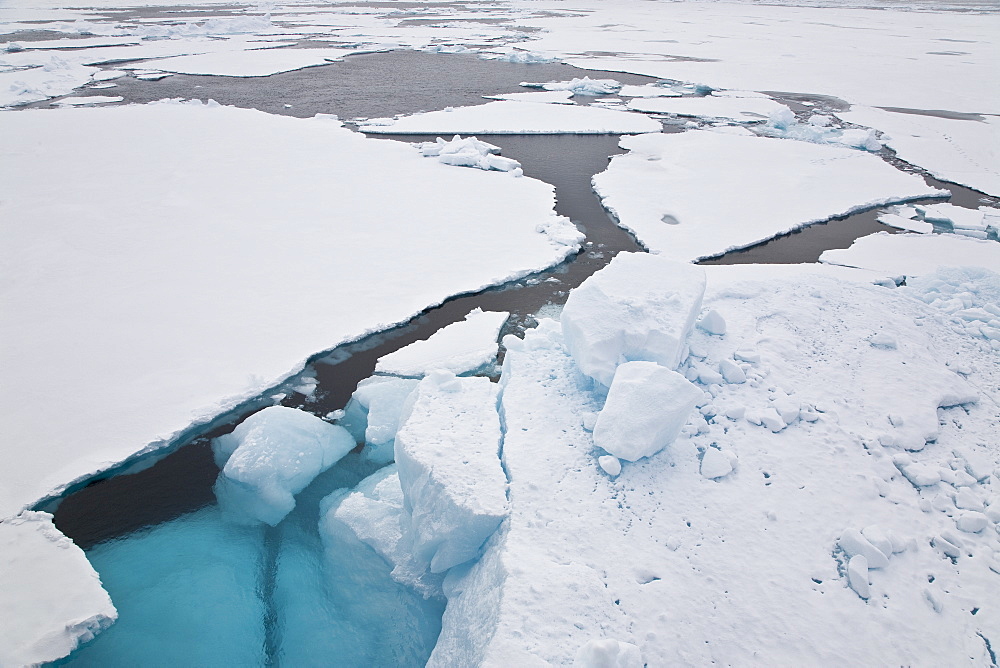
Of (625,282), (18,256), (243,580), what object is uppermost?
(625,282)

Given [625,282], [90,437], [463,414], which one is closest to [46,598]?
[90,437]

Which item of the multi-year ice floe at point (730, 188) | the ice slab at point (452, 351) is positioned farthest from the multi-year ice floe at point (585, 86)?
the ice slab at point (452, 351)

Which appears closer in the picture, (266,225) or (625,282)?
(625,282)

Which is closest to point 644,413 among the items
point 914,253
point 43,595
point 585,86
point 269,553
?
point 269,553

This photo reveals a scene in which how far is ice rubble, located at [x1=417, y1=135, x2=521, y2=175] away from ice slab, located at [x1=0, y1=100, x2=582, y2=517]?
307mm

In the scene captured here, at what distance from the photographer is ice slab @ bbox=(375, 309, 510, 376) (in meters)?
5.25

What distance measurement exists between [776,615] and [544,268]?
15.9 ft

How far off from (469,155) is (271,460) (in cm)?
787

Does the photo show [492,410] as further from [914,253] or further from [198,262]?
[914,253]

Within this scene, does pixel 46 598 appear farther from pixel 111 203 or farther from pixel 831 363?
pixel 111 203

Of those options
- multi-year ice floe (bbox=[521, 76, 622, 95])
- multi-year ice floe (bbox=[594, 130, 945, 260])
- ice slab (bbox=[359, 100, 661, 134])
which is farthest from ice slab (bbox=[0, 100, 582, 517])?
multi-year ice floe (bbox=[521, 76, 622, 95])

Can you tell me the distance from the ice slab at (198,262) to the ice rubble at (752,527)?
100 inches

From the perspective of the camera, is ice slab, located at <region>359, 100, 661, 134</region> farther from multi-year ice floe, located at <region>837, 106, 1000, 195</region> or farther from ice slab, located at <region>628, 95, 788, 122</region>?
multi-year ice floe, located at <region>837, 106, 1000, 195</region>

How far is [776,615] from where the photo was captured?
283 cm
